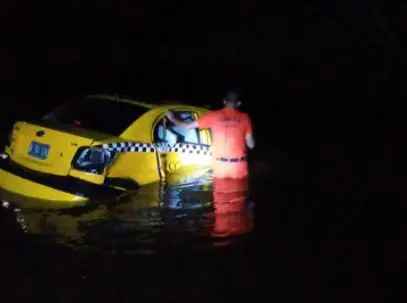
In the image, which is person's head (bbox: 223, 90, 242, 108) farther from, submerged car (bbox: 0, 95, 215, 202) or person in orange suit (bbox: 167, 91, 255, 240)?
submerged car (bbox: 0, 95, 215, 202)

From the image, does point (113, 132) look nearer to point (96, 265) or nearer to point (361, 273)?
point (96, 265)

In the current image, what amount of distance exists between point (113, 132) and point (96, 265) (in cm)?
213

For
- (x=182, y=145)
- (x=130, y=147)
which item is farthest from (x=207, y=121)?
(x=130, y=147)

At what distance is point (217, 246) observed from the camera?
8852 millimetres

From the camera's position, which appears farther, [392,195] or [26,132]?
[392,195]

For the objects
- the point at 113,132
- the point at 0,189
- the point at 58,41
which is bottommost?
the point at 0,189

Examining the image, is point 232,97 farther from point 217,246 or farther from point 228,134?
point 217,246

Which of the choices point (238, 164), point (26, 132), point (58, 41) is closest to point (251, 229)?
point (238, 164)

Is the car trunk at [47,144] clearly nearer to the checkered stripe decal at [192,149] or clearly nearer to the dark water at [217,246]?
the dark water at [217,246]

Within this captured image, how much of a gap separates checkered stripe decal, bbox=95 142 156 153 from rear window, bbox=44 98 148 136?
20cm

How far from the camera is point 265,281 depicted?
25.8ft

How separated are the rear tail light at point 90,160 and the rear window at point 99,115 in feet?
1.61

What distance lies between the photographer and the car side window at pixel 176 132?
10.1m

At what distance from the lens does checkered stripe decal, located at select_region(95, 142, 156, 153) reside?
30.9 ft
